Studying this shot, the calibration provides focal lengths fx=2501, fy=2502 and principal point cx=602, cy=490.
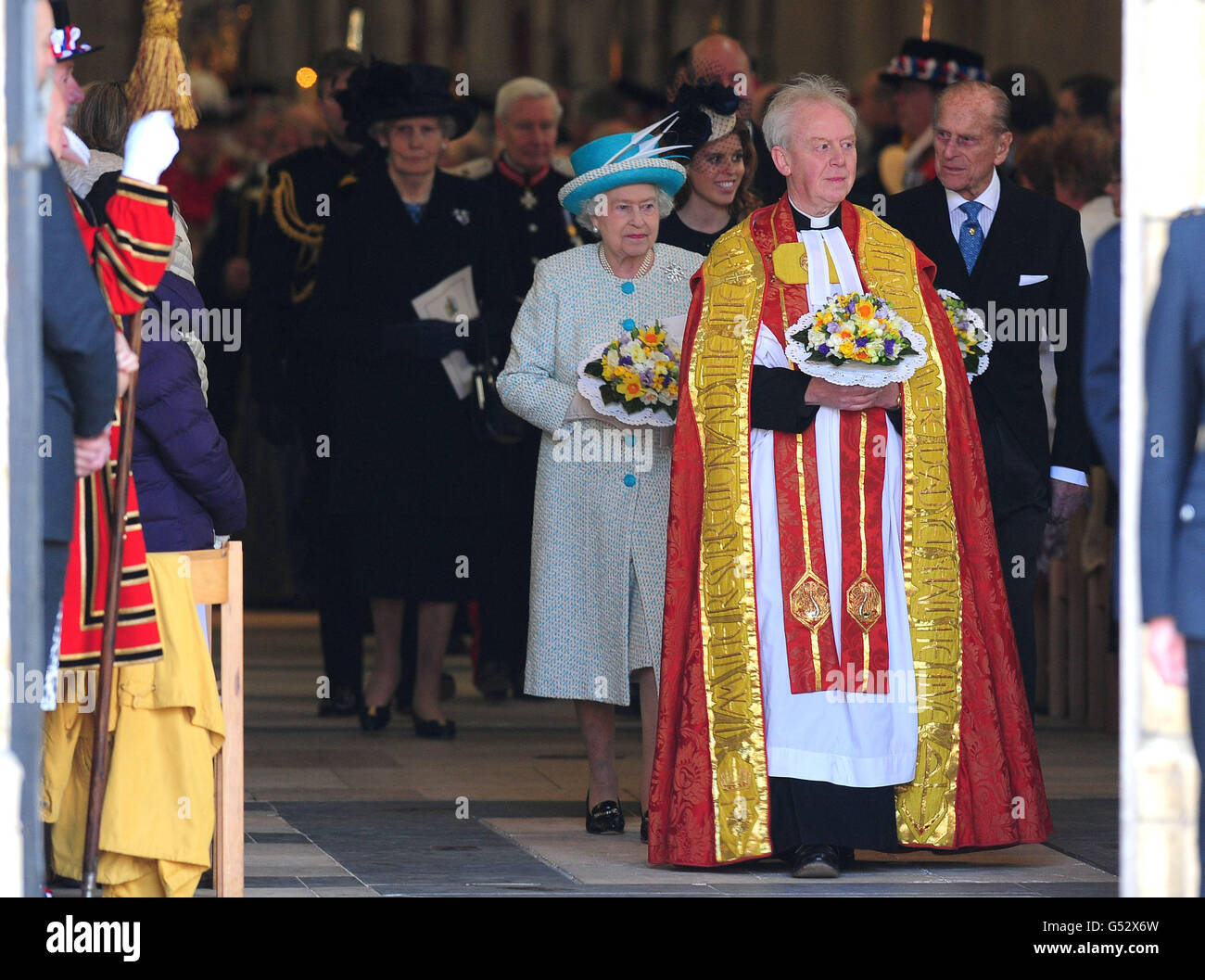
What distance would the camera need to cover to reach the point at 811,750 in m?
6.03

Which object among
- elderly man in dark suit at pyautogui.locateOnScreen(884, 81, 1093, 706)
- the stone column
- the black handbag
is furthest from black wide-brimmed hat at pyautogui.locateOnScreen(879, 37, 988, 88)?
the stone column

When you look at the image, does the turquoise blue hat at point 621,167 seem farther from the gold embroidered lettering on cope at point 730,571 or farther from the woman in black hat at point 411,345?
the woman in black hat at point 411,345

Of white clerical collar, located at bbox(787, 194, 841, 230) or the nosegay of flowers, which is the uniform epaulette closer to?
white clerical collar, located at bbox(787, 194, 841, 230)

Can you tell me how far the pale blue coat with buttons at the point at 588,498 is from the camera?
672 centimetres

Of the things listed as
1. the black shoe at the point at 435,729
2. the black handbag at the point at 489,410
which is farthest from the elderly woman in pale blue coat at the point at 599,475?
the black shoe at the point at 435,729

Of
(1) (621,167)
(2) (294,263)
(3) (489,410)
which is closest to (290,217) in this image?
(2) (294,263)

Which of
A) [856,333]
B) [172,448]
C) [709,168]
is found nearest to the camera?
[172,448]

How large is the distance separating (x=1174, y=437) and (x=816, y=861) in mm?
2129

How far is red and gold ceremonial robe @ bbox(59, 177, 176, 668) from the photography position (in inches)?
191

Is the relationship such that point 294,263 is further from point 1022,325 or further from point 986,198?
point 1022,325

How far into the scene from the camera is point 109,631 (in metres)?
4.95

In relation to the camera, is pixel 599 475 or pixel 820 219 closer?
pixel 820 219

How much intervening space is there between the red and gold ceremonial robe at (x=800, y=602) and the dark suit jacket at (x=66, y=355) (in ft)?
6.31

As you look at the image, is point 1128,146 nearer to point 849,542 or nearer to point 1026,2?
point 849,542
